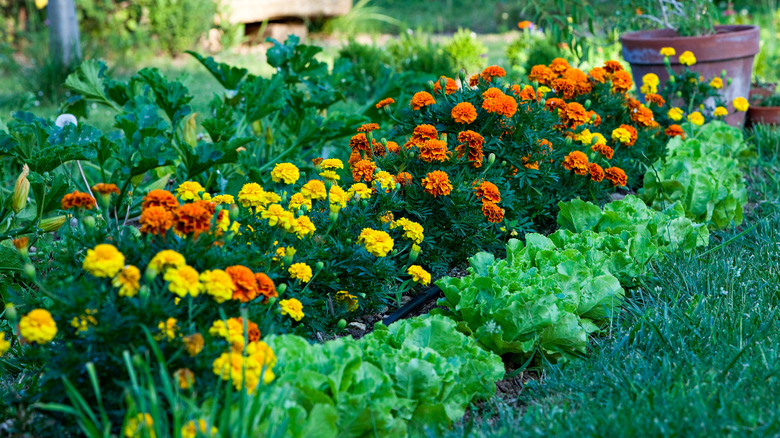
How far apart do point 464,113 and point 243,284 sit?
4.58ft

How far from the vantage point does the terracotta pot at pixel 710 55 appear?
4457 millimetres

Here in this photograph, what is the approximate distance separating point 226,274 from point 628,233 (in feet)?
5.81

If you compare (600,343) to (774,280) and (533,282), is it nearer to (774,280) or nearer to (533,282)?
(533,282)

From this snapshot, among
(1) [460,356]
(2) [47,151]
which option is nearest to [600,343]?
(1) [460,356]

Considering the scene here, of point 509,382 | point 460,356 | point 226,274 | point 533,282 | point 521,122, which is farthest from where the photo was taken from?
point 521,122

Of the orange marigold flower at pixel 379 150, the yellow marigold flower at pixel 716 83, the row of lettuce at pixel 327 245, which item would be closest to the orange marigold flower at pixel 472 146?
the row of lettuce at pixel 327 245

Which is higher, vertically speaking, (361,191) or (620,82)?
(620,82)

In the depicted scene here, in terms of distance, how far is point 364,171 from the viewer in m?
2.72

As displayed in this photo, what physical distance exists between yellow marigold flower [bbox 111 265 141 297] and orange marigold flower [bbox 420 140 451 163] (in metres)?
1.36

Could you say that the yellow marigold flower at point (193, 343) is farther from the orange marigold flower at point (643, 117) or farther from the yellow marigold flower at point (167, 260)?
the orange marigold flower at point (643, 117)

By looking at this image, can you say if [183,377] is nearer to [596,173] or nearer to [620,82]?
[596,173]

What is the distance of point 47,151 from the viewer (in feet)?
8.89

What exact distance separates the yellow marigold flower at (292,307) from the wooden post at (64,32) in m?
4.64

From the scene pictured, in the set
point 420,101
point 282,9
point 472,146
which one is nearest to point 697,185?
point 472,146
